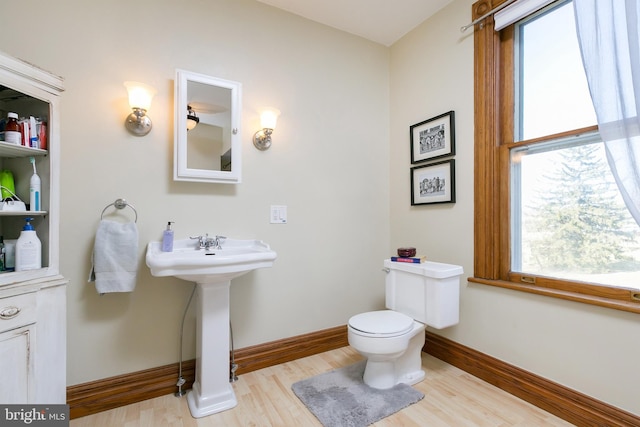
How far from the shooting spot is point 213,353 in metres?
1.67

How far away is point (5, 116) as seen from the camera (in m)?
1.37

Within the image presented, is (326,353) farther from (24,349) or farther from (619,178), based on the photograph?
(619,178)

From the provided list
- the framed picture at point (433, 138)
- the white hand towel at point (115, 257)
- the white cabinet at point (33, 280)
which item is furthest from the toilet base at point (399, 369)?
the white cabinet at point (33, 280)

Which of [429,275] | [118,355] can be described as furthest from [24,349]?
[429,275]

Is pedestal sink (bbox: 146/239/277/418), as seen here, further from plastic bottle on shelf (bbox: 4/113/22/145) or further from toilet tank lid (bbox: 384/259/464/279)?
toilet tank lid (bbox: 384/259/464/279)

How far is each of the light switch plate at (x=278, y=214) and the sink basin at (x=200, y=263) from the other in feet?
1.17

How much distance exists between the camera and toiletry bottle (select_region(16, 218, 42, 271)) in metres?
1.30

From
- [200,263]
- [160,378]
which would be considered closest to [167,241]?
[200,263]

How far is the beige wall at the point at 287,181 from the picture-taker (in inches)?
63.9

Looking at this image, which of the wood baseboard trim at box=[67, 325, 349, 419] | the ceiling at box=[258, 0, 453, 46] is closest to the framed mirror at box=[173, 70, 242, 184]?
the ceiling at box=[258, 0, 453, 46]

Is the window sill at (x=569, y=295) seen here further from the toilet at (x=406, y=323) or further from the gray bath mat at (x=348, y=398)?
the gray bath mat at (x=348, y=398)

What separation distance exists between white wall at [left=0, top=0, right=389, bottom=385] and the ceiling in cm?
9

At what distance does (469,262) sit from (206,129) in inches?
76.3

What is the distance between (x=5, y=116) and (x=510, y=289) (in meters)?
2.75
